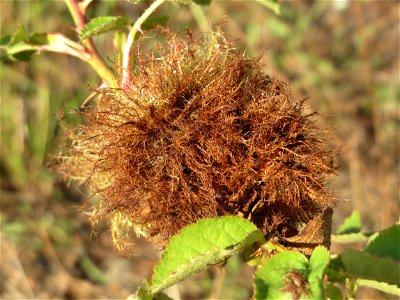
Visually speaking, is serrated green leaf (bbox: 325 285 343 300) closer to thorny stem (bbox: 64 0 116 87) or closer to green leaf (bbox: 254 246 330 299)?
green leaf (bbox: 254 246 330 299)

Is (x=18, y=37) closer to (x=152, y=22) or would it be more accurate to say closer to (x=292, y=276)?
(x=152, y=22)

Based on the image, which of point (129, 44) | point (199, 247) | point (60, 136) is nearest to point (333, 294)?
point (199, 247)

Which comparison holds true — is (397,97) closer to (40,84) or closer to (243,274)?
(243,274)

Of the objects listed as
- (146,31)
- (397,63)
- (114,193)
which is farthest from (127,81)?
(397,63)

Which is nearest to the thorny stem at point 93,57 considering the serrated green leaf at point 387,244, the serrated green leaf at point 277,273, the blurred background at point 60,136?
the serrated green leaf at point 277,273

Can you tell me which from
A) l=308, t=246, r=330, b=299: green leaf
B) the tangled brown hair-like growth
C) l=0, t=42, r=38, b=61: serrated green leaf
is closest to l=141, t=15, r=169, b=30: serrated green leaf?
the tangled brown hair-like growth
